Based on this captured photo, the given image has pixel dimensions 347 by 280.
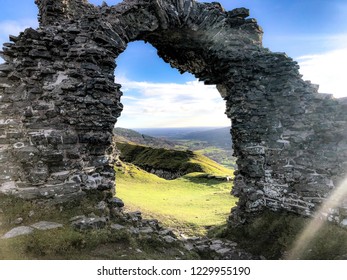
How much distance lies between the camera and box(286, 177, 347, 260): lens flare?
323 inches

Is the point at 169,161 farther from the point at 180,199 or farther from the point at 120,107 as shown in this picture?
Answer: the point at 120,107

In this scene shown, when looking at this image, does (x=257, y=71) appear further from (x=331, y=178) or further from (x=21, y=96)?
(x=21, y=96)

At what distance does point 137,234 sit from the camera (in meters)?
7.98

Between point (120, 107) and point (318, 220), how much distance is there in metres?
6.82

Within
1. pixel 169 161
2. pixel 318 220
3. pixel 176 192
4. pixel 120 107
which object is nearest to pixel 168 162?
pixel 169 161

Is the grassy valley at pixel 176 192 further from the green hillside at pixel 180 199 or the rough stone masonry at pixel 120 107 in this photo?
the rough stone masonry at pixel 120 107

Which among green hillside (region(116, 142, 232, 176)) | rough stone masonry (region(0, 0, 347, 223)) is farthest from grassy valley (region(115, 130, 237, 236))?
rough stone masonry (region(0, 0, 347, 223))

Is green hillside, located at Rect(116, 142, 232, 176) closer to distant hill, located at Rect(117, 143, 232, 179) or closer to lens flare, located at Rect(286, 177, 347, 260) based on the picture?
distant hill, located at Rect(117, 143, 232, 179)

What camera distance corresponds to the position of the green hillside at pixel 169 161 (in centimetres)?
4297

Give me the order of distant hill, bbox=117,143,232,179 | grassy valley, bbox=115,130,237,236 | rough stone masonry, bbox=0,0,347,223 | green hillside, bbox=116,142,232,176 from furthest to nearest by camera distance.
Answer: green hillside, bbox=116,142,232,176
distant hill, bbox=117,143,232,179
grassy valley, bbox=115,130,237,236
rough stone masonry, bbox=0,0,347,223

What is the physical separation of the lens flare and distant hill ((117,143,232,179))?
27787mm

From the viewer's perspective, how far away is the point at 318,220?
8.73m
